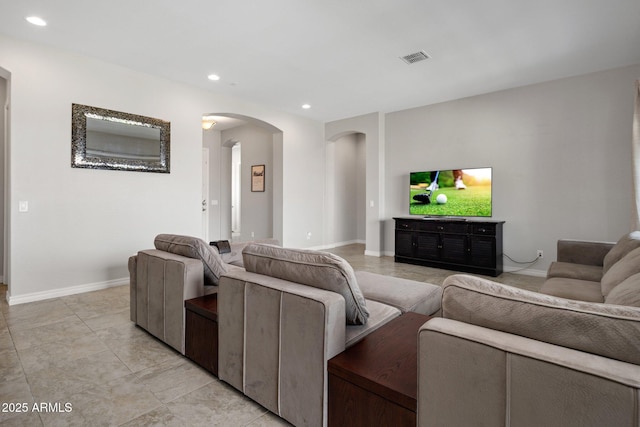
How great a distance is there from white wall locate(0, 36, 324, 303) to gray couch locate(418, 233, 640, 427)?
4223mm

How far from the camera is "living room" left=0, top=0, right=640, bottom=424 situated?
3488mm

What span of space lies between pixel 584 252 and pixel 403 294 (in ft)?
7.38

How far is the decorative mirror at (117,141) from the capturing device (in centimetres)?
378

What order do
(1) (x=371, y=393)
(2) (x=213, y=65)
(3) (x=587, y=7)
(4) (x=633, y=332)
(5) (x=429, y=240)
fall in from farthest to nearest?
1. (5) (x=429, y=240)
2. (2) (x=213, y=65)
3. (3) (x=587, y=7)
4. (1) (x=371, y=393)
5. (4) (x=633, y=332)

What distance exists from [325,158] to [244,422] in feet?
19.8

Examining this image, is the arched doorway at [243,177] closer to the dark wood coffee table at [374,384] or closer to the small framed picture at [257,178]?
the small framed picture at [257,178]

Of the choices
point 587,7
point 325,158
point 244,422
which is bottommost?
point 244,422

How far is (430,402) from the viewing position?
3.27 feet

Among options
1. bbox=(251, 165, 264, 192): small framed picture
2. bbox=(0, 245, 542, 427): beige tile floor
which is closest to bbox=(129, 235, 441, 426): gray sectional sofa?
bbox=(0, 245, 542, 427): beige tile floor

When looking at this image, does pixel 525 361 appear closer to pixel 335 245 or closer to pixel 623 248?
pixel 623 248

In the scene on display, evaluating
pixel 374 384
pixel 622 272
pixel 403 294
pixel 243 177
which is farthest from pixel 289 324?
pixel 243 177

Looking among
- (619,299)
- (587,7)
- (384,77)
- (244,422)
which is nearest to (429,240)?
(384,77)

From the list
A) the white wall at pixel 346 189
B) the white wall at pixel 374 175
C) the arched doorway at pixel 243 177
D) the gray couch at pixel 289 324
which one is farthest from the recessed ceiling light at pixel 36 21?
the white wall at pixel 346 189

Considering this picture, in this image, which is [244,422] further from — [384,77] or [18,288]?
[384,77]
